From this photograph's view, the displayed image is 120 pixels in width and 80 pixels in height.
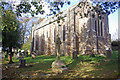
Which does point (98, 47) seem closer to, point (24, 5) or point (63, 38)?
point (63, 38)

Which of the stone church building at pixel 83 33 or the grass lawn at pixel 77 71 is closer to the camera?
the grass lawn at pixel 77 71

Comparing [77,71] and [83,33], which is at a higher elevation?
[83,33]

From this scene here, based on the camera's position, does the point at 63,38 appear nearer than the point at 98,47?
No

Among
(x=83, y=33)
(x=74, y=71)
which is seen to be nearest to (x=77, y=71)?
(x=74, y=71)

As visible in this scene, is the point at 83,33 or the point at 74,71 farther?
the point at 83,33

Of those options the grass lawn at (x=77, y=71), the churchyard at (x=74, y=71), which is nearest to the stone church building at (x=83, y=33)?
the churchyard at (x=74, y=71)

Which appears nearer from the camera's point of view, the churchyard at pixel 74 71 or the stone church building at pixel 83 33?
the churchyard at pixel 74 71

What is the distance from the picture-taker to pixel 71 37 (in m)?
18.2

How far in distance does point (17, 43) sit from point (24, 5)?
7585 millimetres

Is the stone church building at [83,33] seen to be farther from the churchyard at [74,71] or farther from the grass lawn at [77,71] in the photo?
the grass lawn at [77,71]

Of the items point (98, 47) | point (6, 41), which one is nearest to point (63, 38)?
point (98, 47)

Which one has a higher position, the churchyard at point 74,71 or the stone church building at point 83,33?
the stone church building at point 83,33

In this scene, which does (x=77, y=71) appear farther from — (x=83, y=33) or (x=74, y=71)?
(x=83, y=33)

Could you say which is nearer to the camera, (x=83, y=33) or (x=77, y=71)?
(x=77, y=71)
